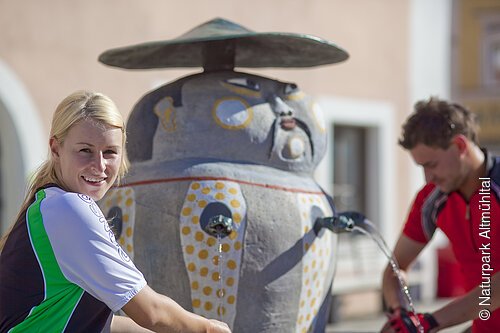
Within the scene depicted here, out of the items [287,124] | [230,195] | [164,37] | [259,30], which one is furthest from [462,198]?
[259,30]

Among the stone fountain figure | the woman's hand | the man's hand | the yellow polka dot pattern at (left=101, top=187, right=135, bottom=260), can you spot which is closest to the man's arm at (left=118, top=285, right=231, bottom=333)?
the woman's hand

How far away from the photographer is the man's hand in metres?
3.39

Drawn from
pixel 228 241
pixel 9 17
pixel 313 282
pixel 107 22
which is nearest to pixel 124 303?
pixel 228 241

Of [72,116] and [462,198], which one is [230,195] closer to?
[462,198]

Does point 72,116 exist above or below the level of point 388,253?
above

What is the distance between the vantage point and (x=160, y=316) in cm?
218

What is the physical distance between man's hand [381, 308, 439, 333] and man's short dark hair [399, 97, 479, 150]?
0.66m

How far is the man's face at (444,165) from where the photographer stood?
345cm

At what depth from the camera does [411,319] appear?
3.52 m

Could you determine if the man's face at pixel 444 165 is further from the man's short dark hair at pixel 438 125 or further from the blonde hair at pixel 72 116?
the blonde hair at pixel 72 116

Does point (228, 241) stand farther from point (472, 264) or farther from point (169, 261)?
point (472, 264)

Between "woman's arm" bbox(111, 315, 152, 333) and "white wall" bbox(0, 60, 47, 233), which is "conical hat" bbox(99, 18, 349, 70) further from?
"white wall" bbox(0, 60, 47, 233)

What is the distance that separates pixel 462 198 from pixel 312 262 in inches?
25.3

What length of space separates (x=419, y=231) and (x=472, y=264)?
313 millimetres
